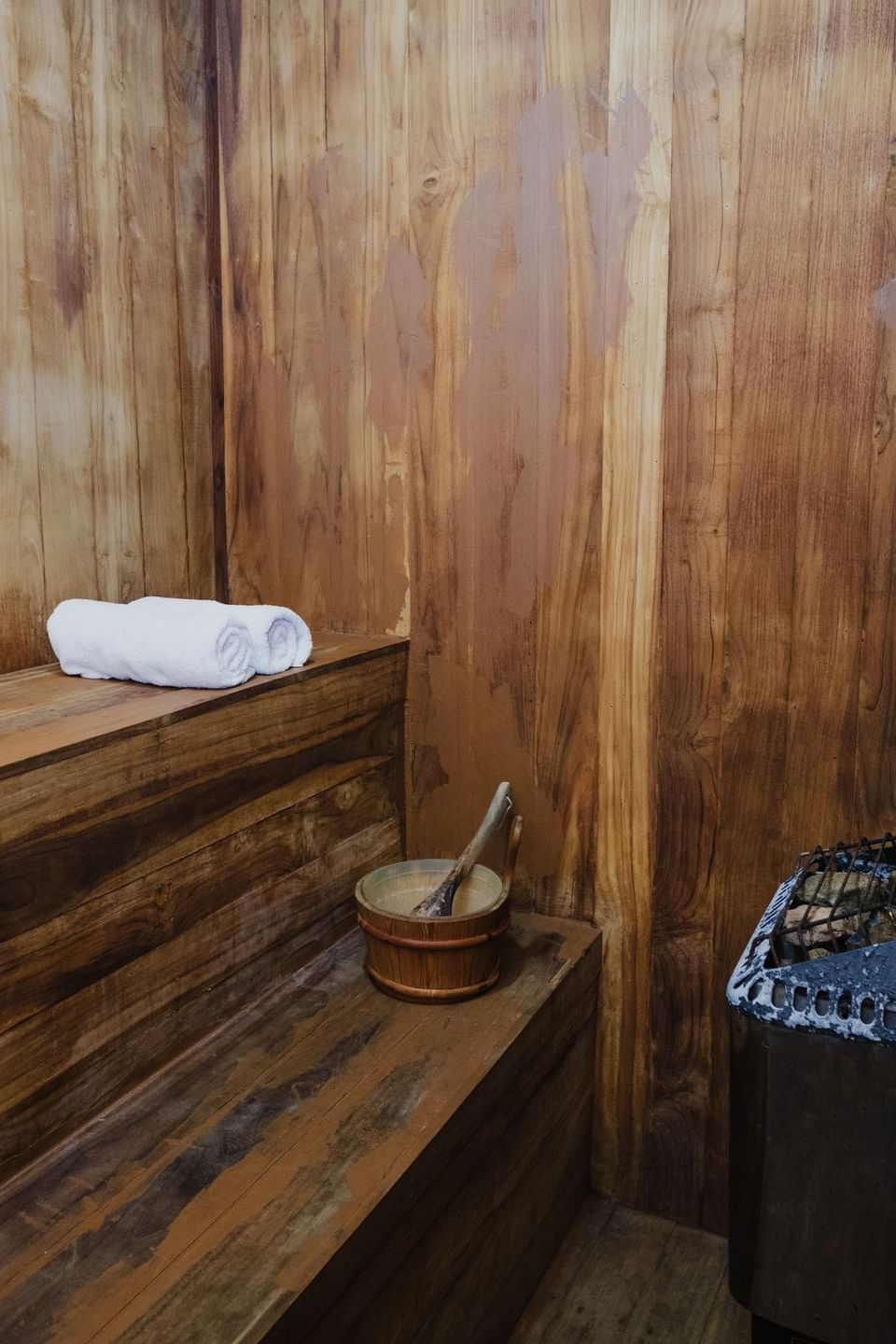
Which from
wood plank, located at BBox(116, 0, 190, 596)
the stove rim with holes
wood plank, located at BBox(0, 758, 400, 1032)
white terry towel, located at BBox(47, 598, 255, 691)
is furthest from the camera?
wood plank, located at BBox(116, 0, 190, 596)

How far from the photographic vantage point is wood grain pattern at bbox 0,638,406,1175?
140 centimetres

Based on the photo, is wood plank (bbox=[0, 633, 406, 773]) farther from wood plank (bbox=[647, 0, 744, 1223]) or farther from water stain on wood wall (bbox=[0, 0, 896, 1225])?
wood plank (bbox=[647, 0, 744, 1223])

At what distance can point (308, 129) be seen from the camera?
6.92 ft

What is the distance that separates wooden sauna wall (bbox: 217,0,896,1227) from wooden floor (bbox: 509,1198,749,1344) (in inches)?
2.9

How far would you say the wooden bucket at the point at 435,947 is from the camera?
1.75m

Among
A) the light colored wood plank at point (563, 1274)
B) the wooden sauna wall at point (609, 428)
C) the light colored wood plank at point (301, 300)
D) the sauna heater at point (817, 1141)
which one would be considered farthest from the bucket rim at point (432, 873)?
the light colored wood plank at point (563, 1274)

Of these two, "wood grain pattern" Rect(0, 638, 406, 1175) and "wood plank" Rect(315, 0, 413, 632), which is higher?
"wood plank" Rect(315, 0, 413, 632)

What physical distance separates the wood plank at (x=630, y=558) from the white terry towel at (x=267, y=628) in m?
0.56

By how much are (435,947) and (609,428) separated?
0.96 metres

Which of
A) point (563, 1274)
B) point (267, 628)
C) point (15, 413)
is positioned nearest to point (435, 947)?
point (267, 628)

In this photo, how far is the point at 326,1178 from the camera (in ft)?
4.54

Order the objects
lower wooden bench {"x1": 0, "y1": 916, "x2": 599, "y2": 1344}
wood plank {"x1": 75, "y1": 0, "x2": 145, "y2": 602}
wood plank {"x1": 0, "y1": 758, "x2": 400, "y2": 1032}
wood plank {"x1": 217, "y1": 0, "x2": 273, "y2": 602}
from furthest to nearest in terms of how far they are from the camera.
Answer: wood plank {"x1": 217, "y1": 0, "x2": 273, "y2": 602}, wood plank {"x1": 75, "y1": 0, "x2": 145, "y2": 602}, wood plank {"x1": 0, "y1": 758, "x2": 400, "y2": 1032}, lower wooden bench {"x1": 0, "y1": 916, "x2": 599, "y2": 1344}

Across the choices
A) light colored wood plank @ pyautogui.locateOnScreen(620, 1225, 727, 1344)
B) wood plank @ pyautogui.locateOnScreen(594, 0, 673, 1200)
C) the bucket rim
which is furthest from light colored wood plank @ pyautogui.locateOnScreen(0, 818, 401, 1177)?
light colored wood plank @ pyautogui.locateOnScreen(620, 1225, 727, 1344)

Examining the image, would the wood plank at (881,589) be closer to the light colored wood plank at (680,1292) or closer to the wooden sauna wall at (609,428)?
the wooden sauna wall at (609,428)
